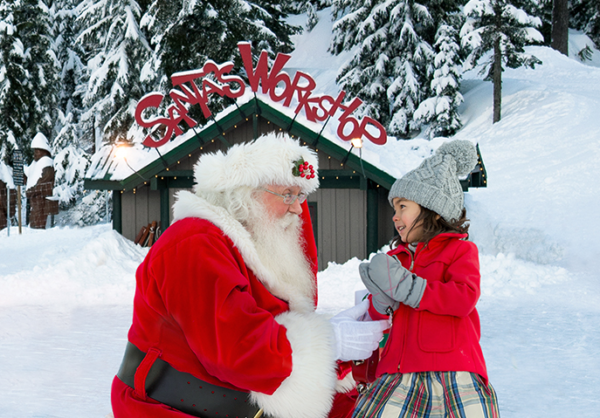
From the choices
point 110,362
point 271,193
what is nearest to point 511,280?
point 110,362

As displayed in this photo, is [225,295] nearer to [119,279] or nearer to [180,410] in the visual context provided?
[180,410]

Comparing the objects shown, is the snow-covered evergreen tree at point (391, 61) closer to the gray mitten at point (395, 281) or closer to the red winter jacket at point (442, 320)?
the red winter jacket at point (442, 320)

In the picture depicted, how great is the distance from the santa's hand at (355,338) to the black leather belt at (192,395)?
0.43 m

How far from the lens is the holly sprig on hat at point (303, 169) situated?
2260 millimetres

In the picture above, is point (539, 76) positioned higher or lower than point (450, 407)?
higher

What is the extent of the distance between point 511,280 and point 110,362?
6729mm

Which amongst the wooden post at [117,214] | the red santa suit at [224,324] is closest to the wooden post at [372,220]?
the wooden post at [117,214]

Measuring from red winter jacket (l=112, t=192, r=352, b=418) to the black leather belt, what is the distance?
3cm

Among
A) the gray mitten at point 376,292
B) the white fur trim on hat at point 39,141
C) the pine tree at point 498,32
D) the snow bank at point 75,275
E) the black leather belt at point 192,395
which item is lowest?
the snow bank at point 75,275

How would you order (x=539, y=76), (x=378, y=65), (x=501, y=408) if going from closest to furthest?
1. (x=501, y=408)
2. (x=378, y=65)
3. (x=539, y=76)

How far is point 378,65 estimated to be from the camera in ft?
69.0

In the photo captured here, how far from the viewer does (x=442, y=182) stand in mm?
2484

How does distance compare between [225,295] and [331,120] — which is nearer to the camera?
[225,295]

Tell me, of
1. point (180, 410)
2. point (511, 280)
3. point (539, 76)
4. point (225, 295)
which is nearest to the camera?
point (225, 295)
